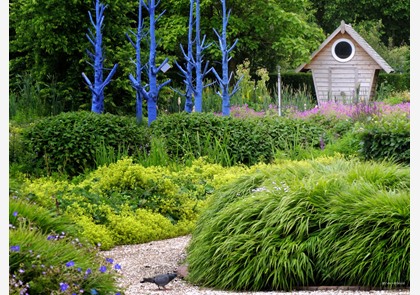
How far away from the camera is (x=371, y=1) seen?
3356 centimetres

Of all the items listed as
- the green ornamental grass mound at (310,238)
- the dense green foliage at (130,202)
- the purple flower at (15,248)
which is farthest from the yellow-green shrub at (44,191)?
the purple flower at (15,248)

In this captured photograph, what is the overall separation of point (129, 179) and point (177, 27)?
1561cm

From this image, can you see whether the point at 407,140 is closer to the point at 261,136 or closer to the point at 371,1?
the point at 261,136

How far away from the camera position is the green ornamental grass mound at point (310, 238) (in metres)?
5.21

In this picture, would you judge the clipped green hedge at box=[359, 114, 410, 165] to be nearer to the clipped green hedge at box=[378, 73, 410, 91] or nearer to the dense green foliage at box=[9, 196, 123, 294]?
the dense green foliage at box=[9, 196, 123, 294]

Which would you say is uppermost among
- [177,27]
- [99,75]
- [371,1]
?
[371,1]

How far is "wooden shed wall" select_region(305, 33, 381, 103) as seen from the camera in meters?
23.9

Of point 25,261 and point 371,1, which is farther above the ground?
point 371,1

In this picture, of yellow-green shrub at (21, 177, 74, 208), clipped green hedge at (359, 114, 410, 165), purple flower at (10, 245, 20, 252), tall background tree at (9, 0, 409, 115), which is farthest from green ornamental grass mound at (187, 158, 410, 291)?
tall background tree at (9, 0, 409, 115)

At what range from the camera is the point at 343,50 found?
2425 cm

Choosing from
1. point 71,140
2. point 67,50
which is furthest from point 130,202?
point 67,50

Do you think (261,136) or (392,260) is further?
(261,136)

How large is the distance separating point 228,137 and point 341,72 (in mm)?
13582
